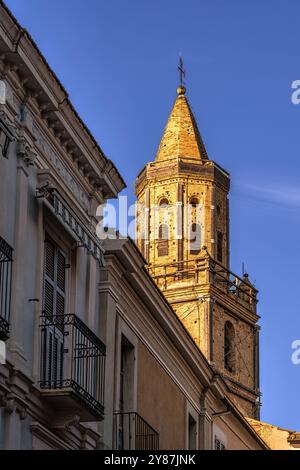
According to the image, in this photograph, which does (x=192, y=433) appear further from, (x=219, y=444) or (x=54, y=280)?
(x=54, y=280)

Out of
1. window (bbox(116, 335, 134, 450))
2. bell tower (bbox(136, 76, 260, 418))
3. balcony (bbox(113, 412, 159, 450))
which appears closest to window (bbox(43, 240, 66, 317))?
balcony (bbox(113, 412, 159, 450))

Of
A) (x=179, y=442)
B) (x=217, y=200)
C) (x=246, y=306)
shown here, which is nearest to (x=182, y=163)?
(x=217, y=200)

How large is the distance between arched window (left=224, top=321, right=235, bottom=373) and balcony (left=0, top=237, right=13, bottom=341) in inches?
1938

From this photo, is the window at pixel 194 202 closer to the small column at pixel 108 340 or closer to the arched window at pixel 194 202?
the arched window at pixel 194 202

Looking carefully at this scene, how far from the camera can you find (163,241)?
65.8 metres

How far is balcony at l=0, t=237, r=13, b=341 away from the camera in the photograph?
50.0ft

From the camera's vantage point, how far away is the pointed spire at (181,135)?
68.2 meters

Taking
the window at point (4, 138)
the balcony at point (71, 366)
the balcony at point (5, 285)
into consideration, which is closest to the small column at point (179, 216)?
the balcony at point (71, 366)

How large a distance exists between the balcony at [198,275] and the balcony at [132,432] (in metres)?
41.9

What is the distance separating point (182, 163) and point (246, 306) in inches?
301

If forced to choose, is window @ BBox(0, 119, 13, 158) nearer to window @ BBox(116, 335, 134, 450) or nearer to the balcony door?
the balcony door

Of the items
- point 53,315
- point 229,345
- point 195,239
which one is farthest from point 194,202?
point 53,315

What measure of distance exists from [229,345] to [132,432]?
4498 centimetres
